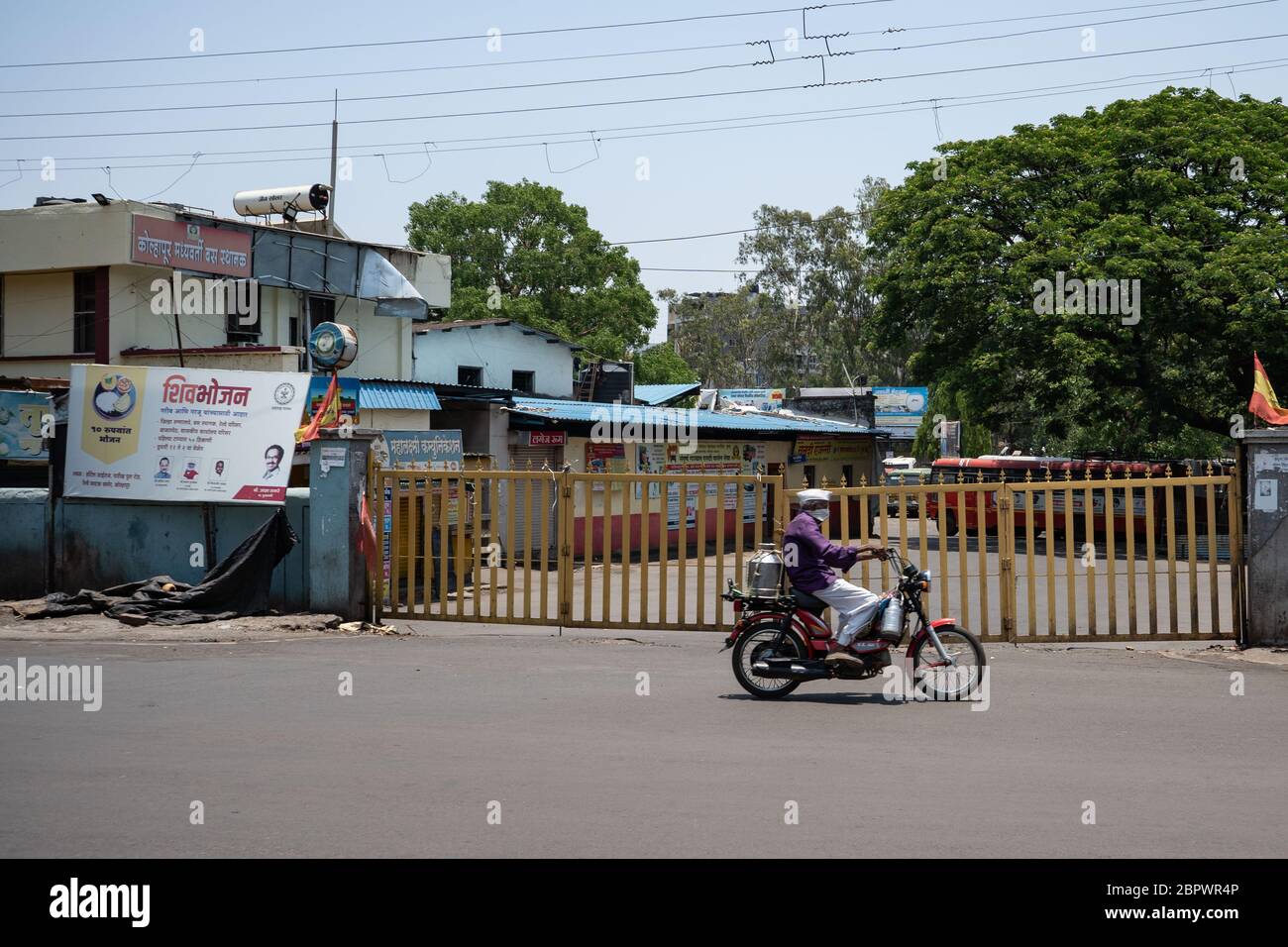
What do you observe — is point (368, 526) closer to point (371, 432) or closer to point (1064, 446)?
point (371, 432)

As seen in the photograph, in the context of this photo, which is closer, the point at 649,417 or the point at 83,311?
the point at 83,311

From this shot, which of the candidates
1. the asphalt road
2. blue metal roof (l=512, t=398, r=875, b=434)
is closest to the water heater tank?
blue metal roof (l=512, t=398, r=875, b=434)

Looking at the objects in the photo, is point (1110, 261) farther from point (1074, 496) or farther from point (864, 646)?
point (864, 646)

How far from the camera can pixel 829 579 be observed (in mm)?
9352

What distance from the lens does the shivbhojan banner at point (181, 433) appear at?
1441 centimetres

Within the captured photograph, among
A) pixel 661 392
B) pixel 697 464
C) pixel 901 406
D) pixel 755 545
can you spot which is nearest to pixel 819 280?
pixel 901 406

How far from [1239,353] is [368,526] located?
864 inches

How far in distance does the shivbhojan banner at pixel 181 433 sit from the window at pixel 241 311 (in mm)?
12947

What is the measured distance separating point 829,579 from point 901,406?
5261cm

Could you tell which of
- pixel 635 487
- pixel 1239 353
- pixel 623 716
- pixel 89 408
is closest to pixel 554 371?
pixel 635 487

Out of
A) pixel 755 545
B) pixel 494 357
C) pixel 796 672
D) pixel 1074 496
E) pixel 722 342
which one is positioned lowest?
Answer: pixel 796 672

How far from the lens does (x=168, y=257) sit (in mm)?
25906

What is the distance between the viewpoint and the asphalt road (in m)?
5.59

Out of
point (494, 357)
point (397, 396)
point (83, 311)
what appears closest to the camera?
point (397, 396)
